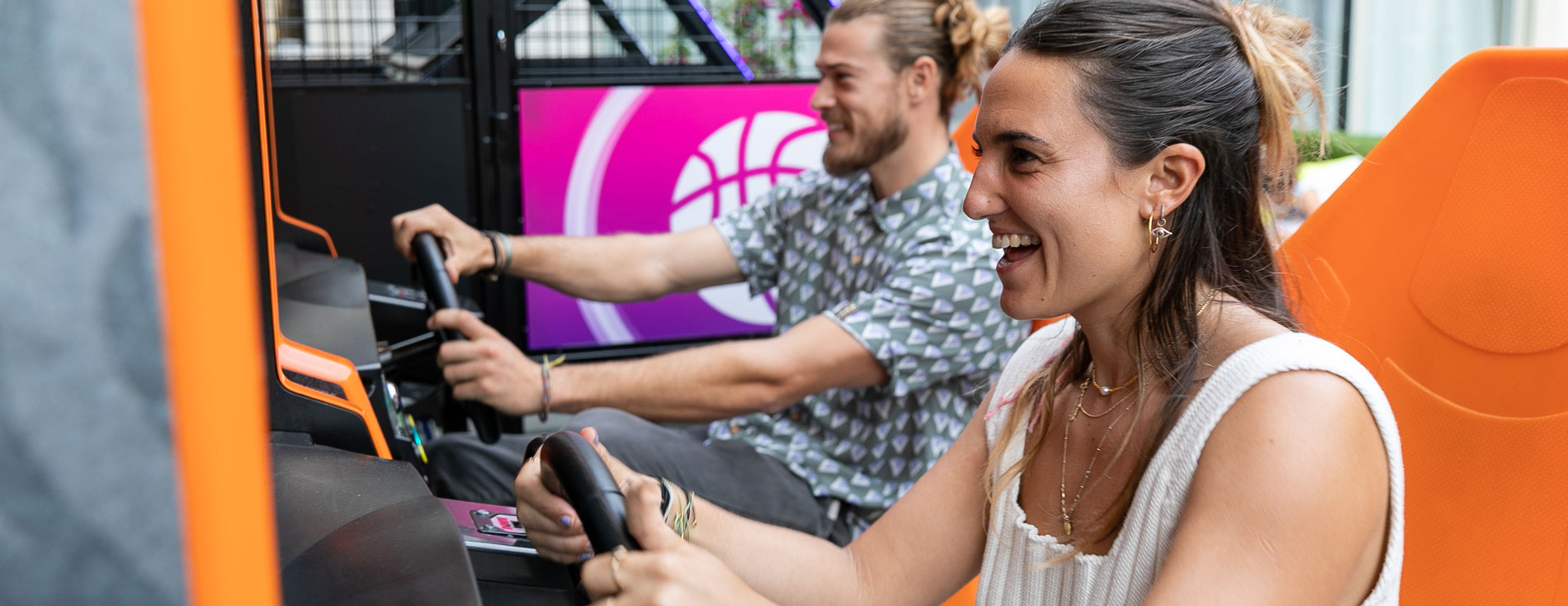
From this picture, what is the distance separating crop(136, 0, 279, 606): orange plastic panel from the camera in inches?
12.3

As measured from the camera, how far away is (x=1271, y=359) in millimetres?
828

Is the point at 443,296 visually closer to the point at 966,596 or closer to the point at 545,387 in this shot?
the point at 545,387

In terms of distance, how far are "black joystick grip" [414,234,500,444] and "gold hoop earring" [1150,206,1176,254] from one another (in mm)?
801

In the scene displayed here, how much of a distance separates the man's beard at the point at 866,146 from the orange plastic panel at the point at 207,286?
56.2 inches

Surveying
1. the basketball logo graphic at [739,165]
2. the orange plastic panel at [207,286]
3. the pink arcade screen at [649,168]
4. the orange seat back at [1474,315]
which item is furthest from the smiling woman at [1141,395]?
the basketball logo graphic at [739,165]

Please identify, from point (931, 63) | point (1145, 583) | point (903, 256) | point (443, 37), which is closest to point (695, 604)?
point (1145, 583)

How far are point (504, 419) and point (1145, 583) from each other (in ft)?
4.47

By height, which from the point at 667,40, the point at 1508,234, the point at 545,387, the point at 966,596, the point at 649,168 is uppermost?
the point at 667,40

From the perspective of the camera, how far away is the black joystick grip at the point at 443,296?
141cm

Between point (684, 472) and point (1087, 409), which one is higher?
point (1087, 409)

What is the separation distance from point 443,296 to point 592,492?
75 centimetres

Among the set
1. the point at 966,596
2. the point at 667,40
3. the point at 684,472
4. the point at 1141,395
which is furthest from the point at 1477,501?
the point at 667,40

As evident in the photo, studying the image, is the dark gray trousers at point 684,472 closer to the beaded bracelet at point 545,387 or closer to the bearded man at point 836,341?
the bearded man at point 836,341

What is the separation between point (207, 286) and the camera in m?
0.32
